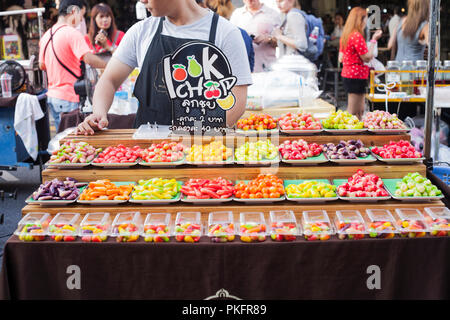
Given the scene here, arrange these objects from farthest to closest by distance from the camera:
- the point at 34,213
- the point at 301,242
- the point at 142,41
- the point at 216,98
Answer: the point at 142,41 → the point at 216,98 → the point at 34,213 → the point at 301,242

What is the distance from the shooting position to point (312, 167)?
3.43 meters

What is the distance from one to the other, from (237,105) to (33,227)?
5.20ft

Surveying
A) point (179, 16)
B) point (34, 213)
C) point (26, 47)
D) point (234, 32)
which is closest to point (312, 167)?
point (234, 32)

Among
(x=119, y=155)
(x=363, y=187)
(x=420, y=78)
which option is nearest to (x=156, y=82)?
(x=119, y=155)

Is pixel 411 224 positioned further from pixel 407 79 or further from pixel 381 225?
pixel 407 79

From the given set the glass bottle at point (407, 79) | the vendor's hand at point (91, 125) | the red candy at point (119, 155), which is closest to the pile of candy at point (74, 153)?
the red candy at point (119, 155)

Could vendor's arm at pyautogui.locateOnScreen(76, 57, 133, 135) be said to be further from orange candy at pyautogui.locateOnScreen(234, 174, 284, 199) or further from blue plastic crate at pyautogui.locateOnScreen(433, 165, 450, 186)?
blue plastic crate at pyautogui.locateOnScreen(433, 165, 450, 186)

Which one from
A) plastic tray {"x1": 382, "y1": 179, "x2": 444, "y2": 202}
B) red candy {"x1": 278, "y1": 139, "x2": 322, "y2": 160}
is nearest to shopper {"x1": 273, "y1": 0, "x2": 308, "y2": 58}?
red candy {"x1": 278, "y1": 139, "x2": 322, "y2": 160}

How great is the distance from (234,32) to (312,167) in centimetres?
110

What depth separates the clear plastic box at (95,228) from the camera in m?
2.97

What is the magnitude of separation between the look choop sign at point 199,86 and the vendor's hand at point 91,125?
21.7 inches

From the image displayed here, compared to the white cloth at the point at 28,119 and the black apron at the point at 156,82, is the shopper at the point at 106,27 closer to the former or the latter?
the white cloth at the point at 28,119

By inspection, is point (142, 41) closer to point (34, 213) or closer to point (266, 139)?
point (266, 139)

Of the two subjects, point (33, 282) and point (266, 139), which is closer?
point (33, 282)
